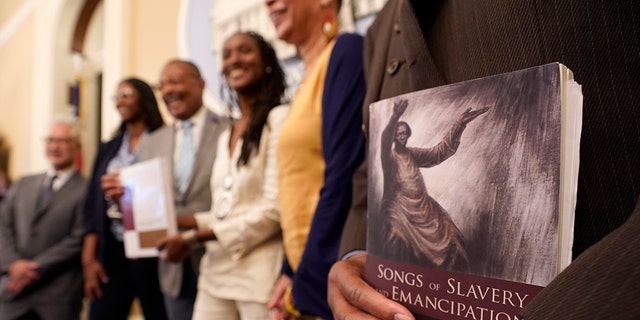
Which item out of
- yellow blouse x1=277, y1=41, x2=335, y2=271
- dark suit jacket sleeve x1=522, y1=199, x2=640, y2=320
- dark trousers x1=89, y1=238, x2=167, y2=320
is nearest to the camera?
dark suit jacket sleeve x1=522, y1=199, x2=640, y2=320

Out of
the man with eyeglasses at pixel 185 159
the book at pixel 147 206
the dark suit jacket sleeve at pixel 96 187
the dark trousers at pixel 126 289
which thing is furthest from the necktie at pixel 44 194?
the book at pixel 147 206

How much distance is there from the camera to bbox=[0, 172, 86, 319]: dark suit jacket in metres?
2.00

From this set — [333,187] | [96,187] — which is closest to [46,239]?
[96,187]

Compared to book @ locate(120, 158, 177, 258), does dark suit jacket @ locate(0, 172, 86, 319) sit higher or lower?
lower

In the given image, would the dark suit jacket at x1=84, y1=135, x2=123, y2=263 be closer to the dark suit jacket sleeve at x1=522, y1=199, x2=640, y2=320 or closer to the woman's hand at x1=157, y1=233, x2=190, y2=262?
the woman's hand at x1=157, y1=233, x2=190, y2=262

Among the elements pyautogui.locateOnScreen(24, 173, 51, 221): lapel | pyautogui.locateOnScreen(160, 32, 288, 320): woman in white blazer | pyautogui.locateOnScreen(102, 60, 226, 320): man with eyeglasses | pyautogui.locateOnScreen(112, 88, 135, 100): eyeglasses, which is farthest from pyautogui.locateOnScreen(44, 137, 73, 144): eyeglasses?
pyautogui.locateOnScreen(160, 32, 288, 320): woman in white blazer

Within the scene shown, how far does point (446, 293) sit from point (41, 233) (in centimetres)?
222

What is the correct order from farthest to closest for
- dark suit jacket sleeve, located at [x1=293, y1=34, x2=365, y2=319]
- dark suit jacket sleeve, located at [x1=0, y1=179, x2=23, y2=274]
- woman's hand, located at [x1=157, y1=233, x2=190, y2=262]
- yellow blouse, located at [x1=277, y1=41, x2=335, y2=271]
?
dark suit jacket sleeve, located at [x1=0, y1=179, x2=23, y2=274] → woman's hand, located at [x1=157, y1=233, x2=190, y2=262] → yellow blouse, located at [x1=277, y1=41, x2=335, y2=271] → dark suit jacket sleeve, located at [x1=293, y1=34, x2=365, y2=319]

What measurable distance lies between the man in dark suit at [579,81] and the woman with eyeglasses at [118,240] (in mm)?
1313

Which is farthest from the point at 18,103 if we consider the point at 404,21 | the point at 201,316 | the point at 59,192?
the point at 404,21

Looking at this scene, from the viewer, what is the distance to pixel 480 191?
1.08 feet

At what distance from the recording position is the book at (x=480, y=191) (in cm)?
29

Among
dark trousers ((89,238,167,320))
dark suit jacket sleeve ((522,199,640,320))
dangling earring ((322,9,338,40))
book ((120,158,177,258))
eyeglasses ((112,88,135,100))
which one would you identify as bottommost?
dark trousers ((89,238,167,320))

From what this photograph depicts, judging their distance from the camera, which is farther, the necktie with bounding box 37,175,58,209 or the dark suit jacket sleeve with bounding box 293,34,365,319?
the necktie with bounding box 37,175,58,209
